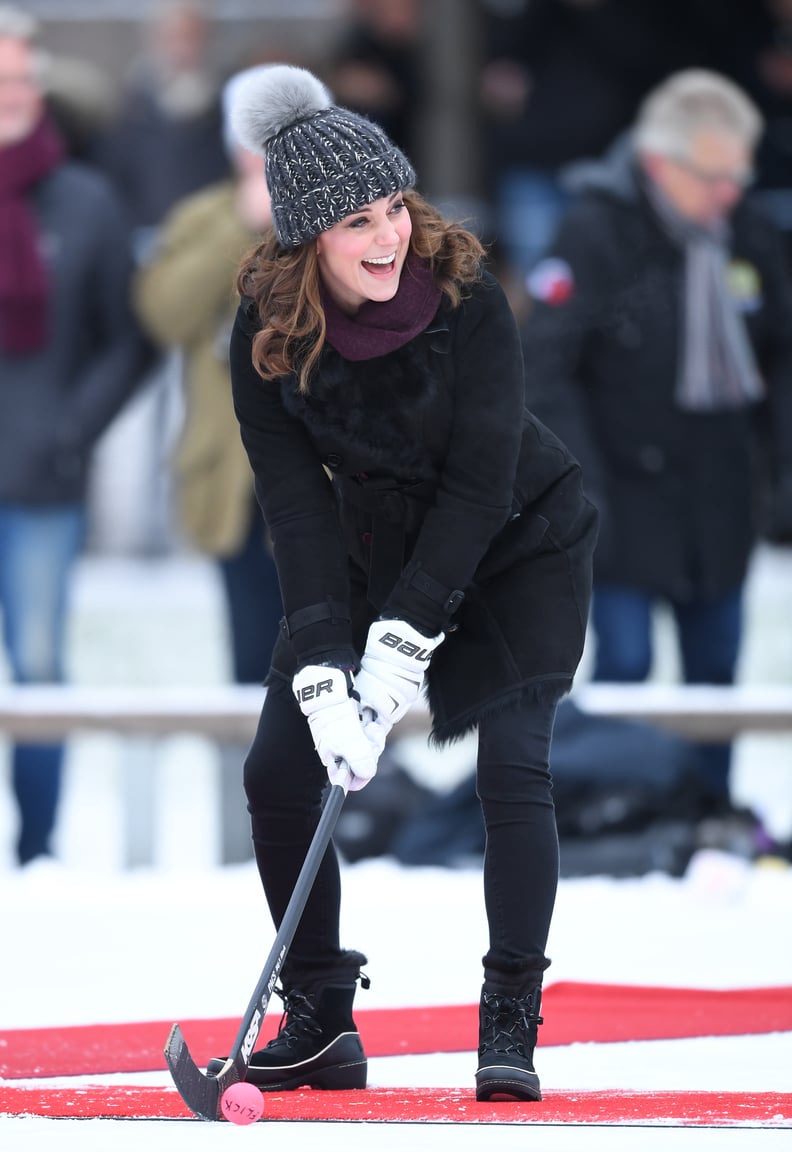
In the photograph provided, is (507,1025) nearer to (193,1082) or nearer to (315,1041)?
(315,1041)

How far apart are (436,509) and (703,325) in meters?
2.25

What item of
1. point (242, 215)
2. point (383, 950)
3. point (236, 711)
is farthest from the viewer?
point (236, 711)

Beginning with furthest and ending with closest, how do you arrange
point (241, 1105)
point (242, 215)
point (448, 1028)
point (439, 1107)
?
point (242, 215) < point (448, 1028) < point (439, 1107) < point (241, 1105)

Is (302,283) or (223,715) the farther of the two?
(223,715)

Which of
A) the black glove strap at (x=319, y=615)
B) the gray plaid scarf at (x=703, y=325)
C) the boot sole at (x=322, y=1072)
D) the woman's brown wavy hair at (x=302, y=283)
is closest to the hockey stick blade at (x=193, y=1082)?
the boot sole at (x=322, y=1072)

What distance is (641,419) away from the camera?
5.11 meters

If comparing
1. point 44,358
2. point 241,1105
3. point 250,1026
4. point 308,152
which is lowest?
point 241,1105

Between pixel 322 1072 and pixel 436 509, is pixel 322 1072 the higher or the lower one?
the lower one

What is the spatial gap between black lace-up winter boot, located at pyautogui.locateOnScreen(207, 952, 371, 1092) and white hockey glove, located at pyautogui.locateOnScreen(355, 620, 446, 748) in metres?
0.42

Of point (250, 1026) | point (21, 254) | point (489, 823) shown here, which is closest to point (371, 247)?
point (489, 823)

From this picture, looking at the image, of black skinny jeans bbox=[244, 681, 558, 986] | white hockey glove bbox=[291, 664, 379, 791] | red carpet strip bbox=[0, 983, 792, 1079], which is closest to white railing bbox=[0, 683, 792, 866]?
red carpet strip bbox=[0, 983, 792, 1079]

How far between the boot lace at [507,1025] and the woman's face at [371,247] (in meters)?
1.00

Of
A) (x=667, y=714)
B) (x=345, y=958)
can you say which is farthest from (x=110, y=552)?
(x=345, y=958)

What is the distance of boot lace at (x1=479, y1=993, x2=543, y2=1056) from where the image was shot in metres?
2.92
